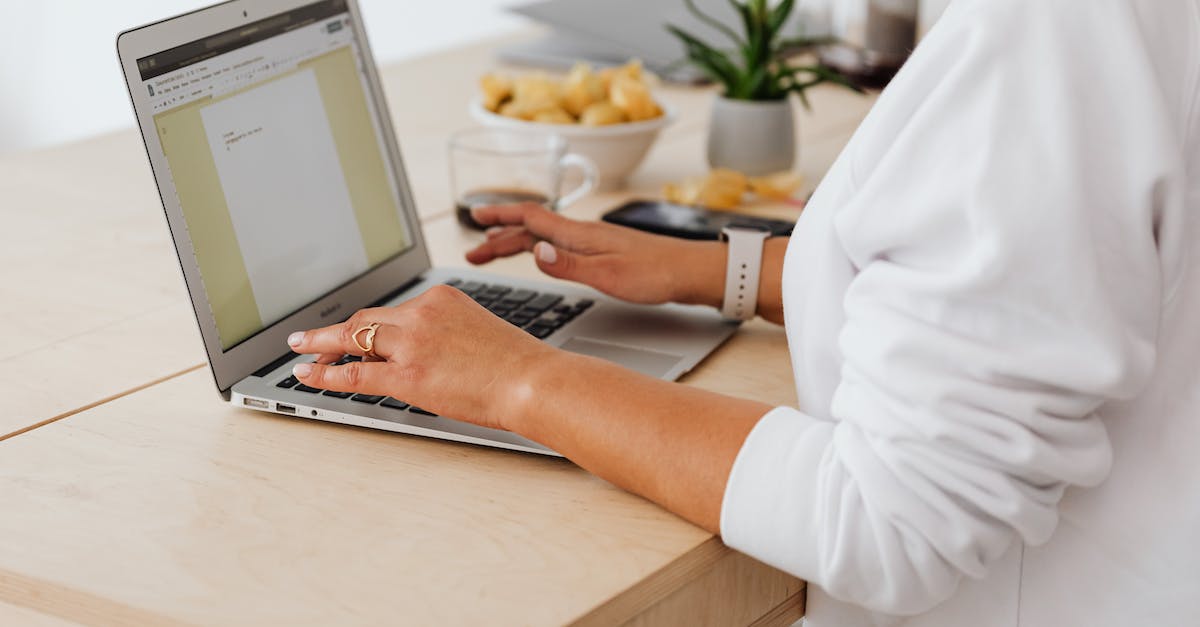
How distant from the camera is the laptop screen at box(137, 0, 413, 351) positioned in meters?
1.00

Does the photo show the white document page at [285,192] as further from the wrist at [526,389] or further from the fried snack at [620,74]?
the fried snack at [620,74]

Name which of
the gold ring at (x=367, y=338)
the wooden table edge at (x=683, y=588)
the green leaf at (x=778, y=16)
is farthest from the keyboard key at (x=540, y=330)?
the green leaf at (x=778, y=16)

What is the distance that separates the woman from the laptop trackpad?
173 millimetres

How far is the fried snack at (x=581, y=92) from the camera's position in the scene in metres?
1.64

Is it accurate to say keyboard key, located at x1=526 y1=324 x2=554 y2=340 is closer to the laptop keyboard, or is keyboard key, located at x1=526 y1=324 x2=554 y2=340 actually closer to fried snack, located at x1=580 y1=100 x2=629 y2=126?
the laptop keyboard

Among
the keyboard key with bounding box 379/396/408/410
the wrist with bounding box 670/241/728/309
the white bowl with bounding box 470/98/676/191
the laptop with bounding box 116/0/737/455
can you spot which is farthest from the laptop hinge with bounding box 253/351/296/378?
the white bowl with bounding box 470/98/676/191

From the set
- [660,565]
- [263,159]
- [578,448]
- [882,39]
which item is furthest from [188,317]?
[882,39]

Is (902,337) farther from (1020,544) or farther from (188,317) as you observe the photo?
(188,317)

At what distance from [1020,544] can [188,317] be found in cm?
80

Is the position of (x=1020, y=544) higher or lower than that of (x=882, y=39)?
lower

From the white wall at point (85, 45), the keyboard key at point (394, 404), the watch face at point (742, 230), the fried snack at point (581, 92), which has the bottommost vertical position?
the keyboard key at point (394, 404)

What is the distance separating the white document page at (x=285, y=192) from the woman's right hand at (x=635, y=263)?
191 mm

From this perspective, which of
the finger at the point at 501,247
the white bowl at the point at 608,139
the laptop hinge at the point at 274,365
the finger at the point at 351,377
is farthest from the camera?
the white bowl at the point at 608,139

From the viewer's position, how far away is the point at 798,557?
80cm
